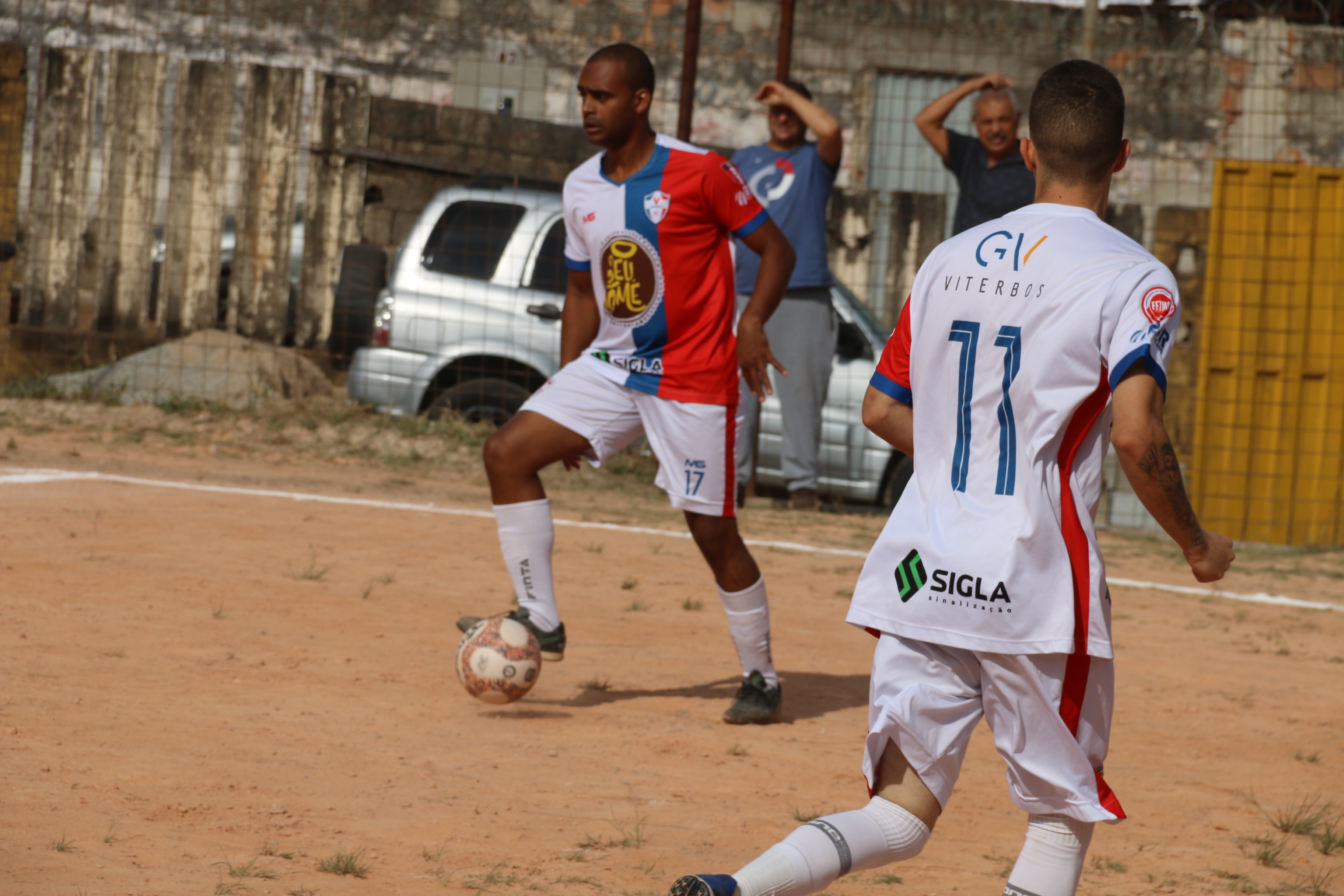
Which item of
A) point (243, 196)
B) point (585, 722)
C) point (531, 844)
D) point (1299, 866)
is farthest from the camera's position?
point (243, 196)

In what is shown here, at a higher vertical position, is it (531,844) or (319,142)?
(319,142)

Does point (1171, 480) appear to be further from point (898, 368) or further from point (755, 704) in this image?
point (755, 704)

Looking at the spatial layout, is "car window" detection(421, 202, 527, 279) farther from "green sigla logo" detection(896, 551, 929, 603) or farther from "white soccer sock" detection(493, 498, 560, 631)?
"green sigla logo" detection(896, 551, 929, 603)

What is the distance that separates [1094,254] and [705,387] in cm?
236

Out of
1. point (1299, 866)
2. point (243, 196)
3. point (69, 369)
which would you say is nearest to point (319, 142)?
point (243, 196)

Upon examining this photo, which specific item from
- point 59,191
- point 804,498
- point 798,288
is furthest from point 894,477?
point 59,191

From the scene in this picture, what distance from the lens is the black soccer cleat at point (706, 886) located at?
2.38m

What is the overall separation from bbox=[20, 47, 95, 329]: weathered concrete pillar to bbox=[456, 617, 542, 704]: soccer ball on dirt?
744 cm

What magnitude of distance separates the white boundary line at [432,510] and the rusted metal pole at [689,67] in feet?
9.44

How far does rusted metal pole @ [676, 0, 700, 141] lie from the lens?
30.8 ft

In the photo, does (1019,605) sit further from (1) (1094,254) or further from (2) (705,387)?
(2) (705,387)

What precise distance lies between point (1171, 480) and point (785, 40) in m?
7.52

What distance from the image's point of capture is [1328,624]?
275 inches

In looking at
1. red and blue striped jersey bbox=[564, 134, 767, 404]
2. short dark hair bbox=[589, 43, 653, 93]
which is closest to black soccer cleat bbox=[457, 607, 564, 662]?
red and blue striped jersey bbox=[564, 134, 767, 404]
